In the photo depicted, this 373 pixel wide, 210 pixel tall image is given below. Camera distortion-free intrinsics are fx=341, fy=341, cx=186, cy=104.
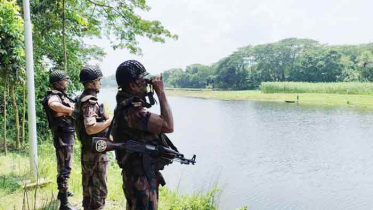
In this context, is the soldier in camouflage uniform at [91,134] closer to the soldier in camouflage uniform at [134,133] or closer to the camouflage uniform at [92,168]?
the camouflage uniform at [92,168]

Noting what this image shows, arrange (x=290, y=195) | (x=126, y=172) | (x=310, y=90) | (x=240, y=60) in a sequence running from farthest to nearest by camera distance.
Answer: (x=240, y=60) → (x=310, y=90) → (x=290, y=195) → (x=126, y=172)

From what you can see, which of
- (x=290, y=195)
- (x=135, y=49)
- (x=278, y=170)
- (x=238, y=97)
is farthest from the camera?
(x=238, y=97)

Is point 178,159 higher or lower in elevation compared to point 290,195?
higher

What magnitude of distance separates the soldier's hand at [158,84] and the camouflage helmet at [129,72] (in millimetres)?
148

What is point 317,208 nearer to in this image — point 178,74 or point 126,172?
point 126,172

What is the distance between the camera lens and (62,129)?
3609 millimetres

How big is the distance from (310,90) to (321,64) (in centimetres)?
1566

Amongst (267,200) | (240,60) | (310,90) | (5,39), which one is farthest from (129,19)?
(240,60)

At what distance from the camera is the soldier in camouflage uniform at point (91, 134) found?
9.40 feet

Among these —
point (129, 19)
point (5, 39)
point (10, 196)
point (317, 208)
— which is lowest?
point (317, 208)

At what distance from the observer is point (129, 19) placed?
877 centimetres

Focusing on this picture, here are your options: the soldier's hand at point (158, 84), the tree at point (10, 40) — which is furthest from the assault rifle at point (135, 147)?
the tree at point (10, 40)

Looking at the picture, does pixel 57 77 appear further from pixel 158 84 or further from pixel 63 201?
pixel 158 84

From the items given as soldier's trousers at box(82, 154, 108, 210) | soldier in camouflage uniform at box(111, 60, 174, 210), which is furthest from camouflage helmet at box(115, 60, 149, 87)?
soldier's trousers at box(82, 154, 108, 210)
